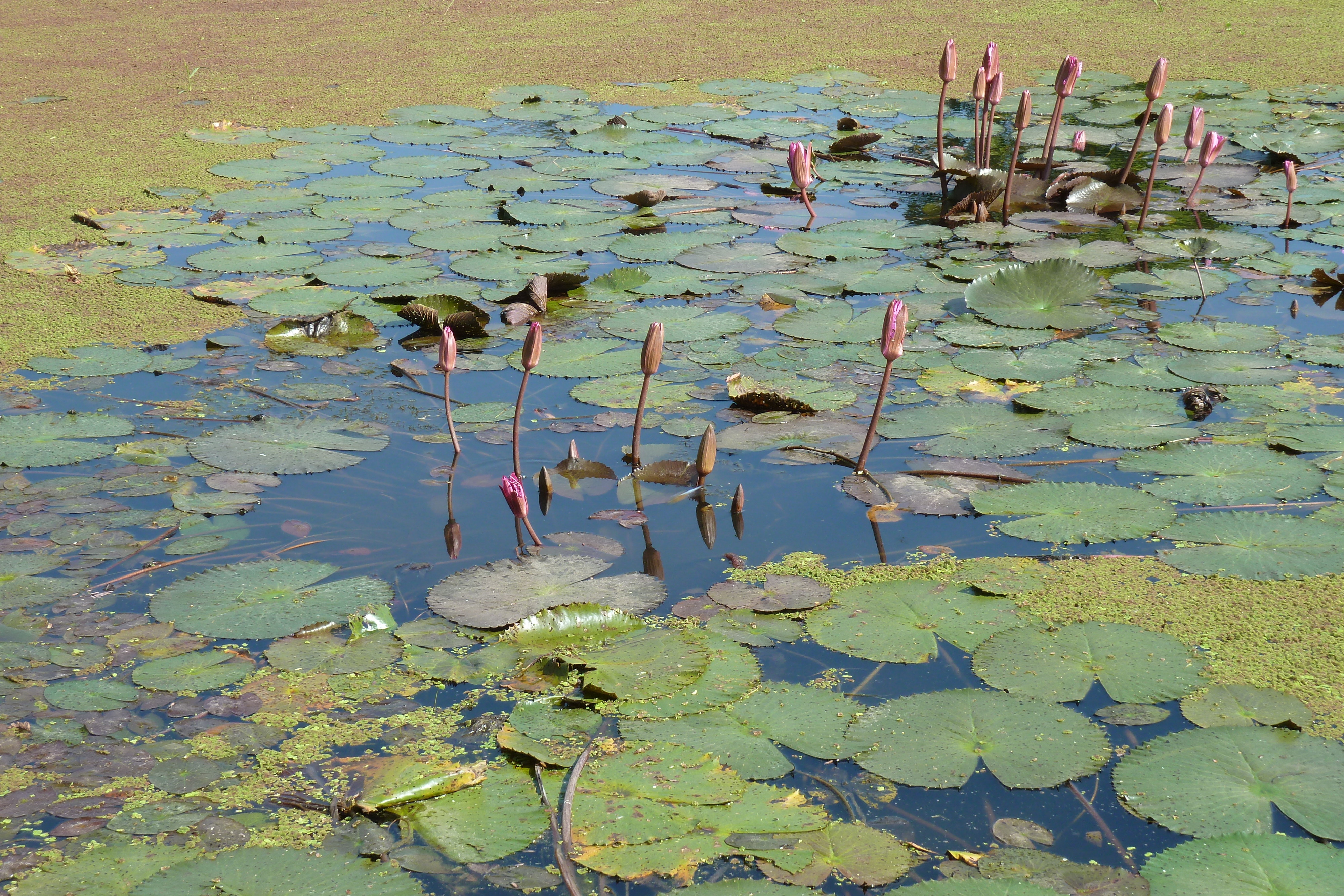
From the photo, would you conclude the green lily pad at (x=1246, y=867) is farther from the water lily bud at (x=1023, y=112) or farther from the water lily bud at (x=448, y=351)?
the water lily bud at (x=1023, y=112)

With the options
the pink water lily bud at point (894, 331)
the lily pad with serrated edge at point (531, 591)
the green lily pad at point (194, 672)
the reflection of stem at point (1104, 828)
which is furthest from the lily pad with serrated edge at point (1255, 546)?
the green lily pad at point (194, 672)

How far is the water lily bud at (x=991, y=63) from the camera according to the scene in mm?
4270

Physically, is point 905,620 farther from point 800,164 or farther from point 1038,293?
point 800,164

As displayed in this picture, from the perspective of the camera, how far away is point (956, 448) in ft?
8.60

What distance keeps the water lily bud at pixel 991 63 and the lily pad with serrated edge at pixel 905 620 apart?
2.85 metres

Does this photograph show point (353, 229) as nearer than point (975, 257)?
No

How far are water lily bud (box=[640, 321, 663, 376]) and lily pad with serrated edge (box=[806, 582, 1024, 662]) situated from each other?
664mm

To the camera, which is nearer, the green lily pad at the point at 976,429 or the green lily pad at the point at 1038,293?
the green lily pad at the point at 976,429

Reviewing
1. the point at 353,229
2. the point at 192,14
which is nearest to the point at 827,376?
the point at 353,229

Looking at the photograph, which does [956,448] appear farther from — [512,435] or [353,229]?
[353,229]

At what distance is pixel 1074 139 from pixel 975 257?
1709 millimetres

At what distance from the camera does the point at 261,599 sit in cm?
204

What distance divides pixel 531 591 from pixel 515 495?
8.3 inches

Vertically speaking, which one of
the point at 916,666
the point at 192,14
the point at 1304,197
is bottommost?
the point at 916,666
